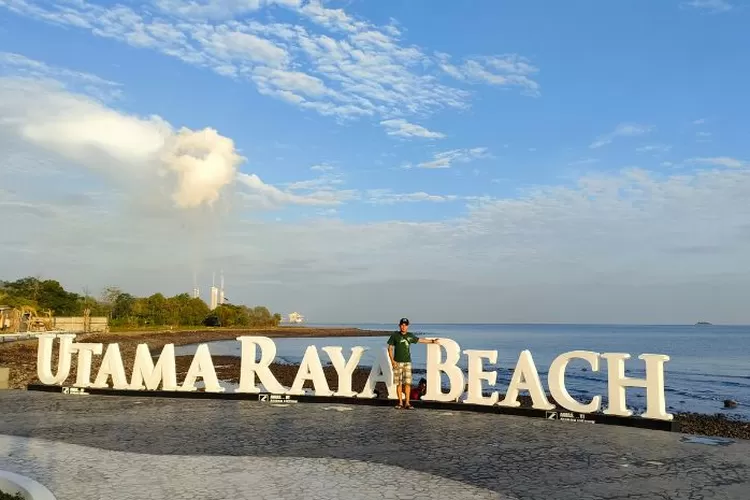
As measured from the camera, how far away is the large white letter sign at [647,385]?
38.4 ft

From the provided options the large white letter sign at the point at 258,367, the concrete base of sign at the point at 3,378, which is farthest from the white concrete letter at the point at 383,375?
the concrete base of sign at the point at 3,378

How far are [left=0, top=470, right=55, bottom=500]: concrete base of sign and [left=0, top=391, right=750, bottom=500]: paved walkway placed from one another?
0.43 m

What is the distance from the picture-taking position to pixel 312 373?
15.0 metres

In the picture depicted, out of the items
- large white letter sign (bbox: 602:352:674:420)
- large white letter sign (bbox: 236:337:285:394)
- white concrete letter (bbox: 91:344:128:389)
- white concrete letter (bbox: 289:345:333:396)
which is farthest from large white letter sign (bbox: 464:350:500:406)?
white concrete letter (bbox: 91:344:128:389)

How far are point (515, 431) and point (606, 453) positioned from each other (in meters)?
2.15

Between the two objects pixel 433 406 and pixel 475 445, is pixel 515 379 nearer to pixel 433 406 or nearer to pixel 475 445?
pixel 433 406

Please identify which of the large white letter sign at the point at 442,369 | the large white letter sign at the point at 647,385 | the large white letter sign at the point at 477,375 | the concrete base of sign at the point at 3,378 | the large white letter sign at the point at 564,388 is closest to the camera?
the large white letter sign at the point at 647,385

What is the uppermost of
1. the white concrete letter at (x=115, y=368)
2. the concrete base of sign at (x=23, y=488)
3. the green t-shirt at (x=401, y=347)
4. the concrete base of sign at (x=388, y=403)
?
the green t-shirt at (x=401, y=347)

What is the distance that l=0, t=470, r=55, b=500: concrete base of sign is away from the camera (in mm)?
6391

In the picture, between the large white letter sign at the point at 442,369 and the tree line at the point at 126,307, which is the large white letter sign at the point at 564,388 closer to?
the large white letter sign at the point at 442,369

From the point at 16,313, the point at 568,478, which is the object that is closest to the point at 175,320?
the point at 16,313

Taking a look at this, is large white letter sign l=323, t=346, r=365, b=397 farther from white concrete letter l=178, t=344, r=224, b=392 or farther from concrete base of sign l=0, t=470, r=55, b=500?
concrete base of sign l=0, t=470, r=55, b=500

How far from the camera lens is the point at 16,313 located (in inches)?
2231

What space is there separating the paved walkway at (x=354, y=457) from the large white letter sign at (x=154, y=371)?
104 inches
